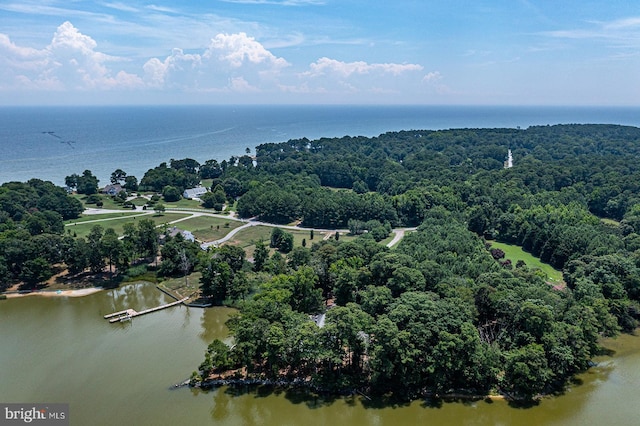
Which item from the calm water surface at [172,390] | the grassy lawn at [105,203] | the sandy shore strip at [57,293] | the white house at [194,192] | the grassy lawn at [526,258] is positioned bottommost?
the sandy shore strip at [57,293]

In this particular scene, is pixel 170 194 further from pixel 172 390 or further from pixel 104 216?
pixel 172 390

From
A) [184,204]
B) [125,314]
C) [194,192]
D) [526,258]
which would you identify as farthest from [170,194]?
[526,258]

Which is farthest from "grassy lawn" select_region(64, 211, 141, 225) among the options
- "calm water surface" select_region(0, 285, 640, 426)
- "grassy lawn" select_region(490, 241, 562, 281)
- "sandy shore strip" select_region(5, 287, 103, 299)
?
"grassy lawn" select_region(490, 241, 562, 281)

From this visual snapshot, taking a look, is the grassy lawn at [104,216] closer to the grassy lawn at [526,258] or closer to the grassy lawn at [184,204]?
the grassy lawn at [184,204]

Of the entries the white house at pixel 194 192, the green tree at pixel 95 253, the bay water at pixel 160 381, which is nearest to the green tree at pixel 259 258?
the bay water at pixel 160 381

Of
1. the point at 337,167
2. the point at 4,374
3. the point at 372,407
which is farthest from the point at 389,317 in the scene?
the point at 337,167

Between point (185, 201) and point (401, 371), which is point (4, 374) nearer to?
point (401, 371)
